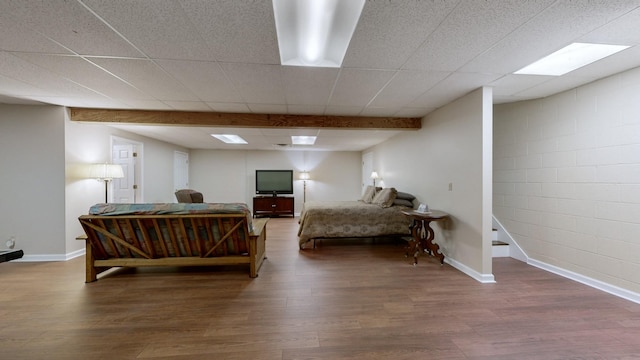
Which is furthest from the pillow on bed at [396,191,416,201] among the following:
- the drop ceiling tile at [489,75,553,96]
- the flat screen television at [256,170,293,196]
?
the flat screen television at [256,170,293,196]

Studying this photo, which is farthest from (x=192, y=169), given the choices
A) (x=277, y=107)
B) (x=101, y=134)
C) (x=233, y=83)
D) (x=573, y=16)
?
(x=573, y=16)

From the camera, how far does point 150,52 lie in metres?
2.02

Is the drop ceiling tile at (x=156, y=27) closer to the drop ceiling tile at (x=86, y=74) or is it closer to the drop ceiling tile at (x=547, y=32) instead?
the drop ceiling tile at (x=86, y=74)

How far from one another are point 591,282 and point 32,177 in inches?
288

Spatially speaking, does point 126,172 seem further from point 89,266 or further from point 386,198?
point 386,198

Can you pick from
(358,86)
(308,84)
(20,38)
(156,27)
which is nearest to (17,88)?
(20,38)

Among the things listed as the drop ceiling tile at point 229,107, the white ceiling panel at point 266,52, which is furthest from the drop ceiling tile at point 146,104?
the drop ceiling tile at point 229,107

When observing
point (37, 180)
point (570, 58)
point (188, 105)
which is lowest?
point (37, 180)

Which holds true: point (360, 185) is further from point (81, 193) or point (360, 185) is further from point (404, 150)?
point (81, 193)

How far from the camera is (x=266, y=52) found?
202cm

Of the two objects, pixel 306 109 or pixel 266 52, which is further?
pixel 306 109

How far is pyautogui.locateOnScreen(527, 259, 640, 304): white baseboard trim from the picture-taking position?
234 cm

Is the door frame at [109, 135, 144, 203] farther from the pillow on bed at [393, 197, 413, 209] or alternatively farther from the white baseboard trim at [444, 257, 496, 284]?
the white baseboard trim at [444, 257, 496, 284]

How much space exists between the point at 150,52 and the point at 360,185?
6.87 metres
